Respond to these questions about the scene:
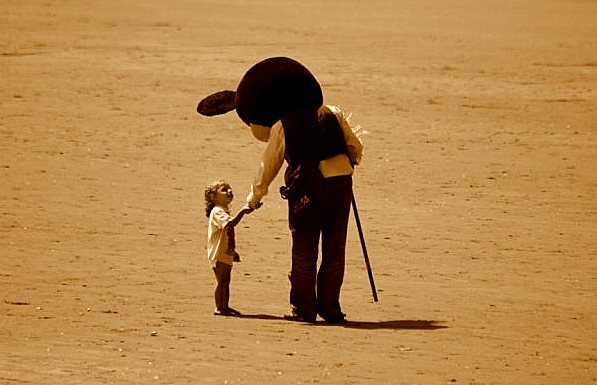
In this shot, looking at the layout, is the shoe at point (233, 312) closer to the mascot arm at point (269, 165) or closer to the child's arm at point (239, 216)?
the child's arm at point (239, 216)

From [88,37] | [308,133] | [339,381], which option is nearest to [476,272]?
[308,133]

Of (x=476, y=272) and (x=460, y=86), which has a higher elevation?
(x=460, y=86)

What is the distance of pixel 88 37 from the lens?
2494 cm

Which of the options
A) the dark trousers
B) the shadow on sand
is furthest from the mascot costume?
the shadow on sand

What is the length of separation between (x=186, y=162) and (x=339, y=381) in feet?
29.2

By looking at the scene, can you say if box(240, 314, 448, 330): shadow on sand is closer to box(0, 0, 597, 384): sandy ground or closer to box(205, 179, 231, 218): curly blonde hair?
box(0, 0, 597, 384): sandy ground

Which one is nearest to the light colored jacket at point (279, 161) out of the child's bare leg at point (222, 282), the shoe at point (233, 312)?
the child's bare leg at point (222, 282)

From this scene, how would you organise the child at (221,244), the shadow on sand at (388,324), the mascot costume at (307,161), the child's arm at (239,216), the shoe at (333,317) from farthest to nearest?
1. the child at (221,244)
2. the shoe at (333,317)
3. the shadow on sand at (388,324)
4. the child's arm at (239,216)
5. the mascot costume at (307,161)

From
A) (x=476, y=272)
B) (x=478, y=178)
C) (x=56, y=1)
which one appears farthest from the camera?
(x=56, y=1)

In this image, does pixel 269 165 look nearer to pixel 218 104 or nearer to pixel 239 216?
pixel 239 216

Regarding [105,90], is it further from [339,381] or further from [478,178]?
[339,381]

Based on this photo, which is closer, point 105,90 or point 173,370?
point 173,370

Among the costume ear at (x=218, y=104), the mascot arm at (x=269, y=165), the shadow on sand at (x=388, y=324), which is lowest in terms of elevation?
the shadow on sand at (x=388, y=324)

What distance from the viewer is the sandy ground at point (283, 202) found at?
8680 millimetres
